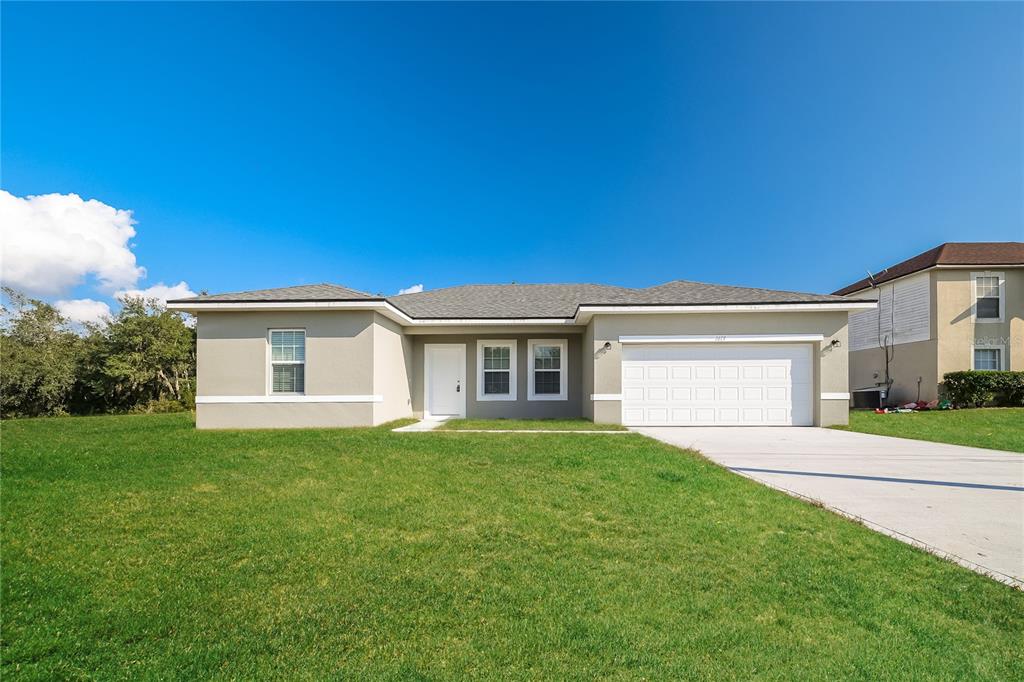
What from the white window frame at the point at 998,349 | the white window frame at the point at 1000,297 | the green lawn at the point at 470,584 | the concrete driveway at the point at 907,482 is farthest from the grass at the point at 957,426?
the green lawn at the point at 470,584

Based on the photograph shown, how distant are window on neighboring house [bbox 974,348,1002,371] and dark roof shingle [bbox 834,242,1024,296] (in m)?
3.22

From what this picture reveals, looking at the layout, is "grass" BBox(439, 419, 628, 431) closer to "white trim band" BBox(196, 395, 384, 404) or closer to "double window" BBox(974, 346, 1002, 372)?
"white trim band" BBox(196, 395, 384, 404)

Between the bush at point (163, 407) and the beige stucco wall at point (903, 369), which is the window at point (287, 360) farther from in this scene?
the beige stucco wall at point (903, 369)

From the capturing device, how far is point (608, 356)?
38.3 ft

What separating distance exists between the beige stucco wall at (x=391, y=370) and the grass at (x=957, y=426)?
39.5ft

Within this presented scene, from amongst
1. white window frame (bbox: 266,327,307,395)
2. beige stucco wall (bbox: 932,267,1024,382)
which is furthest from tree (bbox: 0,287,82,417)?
beige stucco wall (bbox: 932,267,1024,382)

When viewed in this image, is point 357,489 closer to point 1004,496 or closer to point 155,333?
point 1004,496

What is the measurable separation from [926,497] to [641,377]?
Result: 6847 mm

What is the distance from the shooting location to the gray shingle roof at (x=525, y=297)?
36.5 feet

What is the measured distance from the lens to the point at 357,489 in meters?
5.34

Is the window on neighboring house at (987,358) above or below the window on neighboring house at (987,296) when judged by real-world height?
below

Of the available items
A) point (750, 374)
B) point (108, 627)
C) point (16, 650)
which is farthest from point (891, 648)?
point (750, 374)

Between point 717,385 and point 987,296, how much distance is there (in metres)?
13.3

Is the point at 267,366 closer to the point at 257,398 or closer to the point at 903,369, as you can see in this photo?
the point at 257,398
